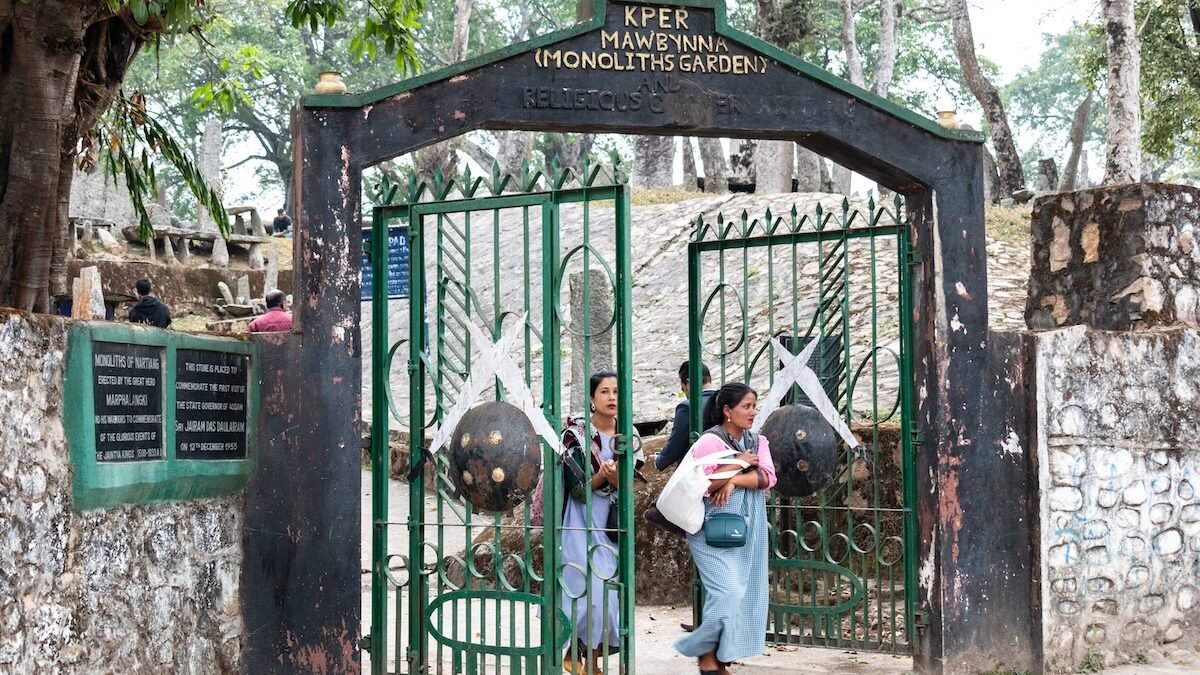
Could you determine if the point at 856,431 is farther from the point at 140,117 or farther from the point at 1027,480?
the point at 140,117

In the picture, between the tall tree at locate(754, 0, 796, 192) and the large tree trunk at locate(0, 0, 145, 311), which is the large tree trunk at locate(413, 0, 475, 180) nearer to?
the tall tree at locate(754, 0, 796, 192)

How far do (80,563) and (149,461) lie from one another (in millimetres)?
547

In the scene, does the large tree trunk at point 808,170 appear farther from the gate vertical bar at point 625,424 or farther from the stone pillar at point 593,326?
the gate vertical bar at point 625,424

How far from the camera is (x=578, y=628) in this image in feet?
22.3

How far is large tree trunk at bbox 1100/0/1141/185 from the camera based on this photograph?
44.0 ft

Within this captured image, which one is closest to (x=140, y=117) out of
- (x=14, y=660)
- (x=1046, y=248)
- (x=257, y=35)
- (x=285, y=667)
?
(x=285, y=667)

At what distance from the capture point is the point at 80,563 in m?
4.89

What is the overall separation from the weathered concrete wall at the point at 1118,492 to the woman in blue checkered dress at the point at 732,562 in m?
1.53

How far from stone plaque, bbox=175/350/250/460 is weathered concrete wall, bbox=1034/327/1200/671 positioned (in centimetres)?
396

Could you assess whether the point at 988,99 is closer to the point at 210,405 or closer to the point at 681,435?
the point at 681,435

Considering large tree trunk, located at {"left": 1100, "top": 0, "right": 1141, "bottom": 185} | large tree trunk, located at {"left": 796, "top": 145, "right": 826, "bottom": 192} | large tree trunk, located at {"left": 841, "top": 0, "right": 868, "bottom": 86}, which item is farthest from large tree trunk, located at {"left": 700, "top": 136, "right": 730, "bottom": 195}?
large tree trunk, located at {"left": 1100, "top": 0, "right": 1141, "bottom": 185}

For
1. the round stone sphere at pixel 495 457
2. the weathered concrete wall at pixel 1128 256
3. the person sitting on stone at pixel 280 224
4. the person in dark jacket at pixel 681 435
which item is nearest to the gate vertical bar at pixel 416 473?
the round stone sphere at pixel 495 457

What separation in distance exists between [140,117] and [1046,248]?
17.4 ft

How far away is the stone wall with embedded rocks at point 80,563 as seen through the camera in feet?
14.7
